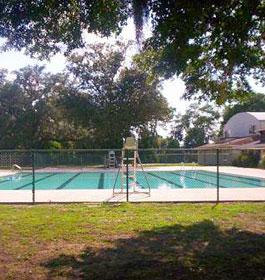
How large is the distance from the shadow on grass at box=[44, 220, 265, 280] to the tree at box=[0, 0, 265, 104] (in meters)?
3.42

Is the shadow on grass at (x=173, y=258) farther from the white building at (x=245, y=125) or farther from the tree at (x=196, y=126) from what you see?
the tree at (x=196, y=126)

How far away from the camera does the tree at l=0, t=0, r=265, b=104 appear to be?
674cm

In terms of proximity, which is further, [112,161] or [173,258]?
[112,161]

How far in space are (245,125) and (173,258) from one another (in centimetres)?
4724

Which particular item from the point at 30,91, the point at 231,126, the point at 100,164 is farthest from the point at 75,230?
the point at 231,126

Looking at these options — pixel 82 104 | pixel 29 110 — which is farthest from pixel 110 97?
pixel 29 110

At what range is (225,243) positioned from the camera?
291 inches

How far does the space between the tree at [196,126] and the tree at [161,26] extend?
209 feet

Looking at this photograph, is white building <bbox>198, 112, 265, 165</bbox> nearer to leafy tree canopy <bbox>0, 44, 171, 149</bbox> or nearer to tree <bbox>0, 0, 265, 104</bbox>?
leafy tree canopy <bbox>0, 44, 171, 149</bbox>

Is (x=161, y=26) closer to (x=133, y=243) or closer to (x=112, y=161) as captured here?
(x=133, y=243)

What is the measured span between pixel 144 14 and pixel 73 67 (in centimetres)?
3979

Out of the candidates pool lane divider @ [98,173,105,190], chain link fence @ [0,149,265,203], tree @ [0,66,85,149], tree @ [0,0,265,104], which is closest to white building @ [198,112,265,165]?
chain link fence @ [0,149,265,203]

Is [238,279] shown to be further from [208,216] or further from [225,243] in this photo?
[208,216]

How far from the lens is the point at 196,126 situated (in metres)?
74.7
